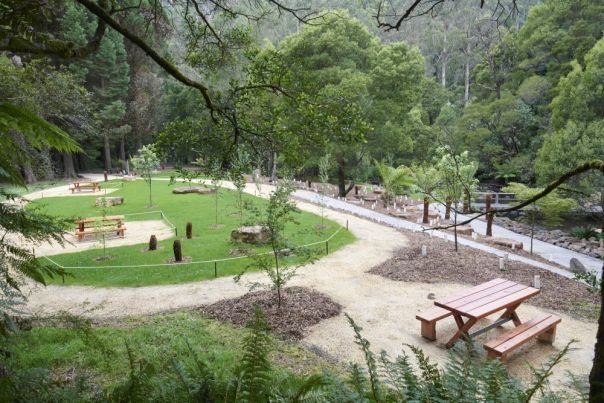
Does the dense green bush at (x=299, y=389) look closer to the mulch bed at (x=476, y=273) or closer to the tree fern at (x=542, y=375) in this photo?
the tree fern at (x=542, y=375)

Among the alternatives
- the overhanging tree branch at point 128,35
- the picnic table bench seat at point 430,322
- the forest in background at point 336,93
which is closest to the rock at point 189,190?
the forest in background at point 336,93

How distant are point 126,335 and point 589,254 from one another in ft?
52.3

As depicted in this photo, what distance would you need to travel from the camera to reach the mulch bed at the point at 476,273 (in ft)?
29.8

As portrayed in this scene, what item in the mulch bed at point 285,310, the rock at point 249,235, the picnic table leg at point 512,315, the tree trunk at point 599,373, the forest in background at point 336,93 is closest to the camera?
the tree trunk at point 599,373

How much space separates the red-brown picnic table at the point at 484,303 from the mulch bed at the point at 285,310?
94.9 inches

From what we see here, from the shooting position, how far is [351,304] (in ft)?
29.4

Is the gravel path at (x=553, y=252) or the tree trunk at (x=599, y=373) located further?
the gravel path at (x=553, y=252)

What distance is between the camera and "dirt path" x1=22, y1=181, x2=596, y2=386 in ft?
22.6

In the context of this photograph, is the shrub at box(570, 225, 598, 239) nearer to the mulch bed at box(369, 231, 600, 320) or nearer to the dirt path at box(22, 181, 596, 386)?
the mulch bed at box(369, 231, 600, 320)

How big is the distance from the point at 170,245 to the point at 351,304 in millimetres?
7692

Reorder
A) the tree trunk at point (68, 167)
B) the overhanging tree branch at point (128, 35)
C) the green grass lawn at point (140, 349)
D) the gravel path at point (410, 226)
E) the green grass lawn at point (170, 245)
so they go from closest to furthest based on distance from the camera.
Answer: the overhanging tree branch at point (128, 35)
the green grass lawn at point (140, 349)
the green grass lawn at point (170, 245)
the gravel path at point (410, 226)
the tree trunk at point (68, 167)

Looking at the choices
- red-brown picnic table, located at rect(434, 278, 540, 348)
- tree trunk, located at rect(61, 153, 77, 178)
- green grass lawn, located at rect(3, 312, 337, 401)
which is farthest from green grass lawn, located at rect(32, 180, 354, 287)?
tree trunk, located at rect(61, 153, 77, 178)

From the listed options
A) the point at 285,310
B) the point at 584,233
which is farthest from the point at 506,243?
the point at 285,310

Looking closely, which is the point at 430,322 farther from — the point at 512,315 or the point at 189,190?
the point at 189,190
